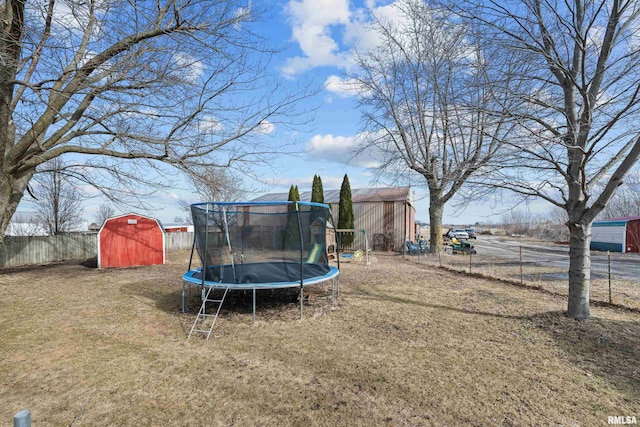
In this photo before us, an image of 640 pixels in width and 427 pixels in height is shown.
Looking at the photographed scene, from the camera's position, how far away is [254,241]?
20.1ft

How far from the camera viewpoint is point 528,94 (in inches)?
Result: 178

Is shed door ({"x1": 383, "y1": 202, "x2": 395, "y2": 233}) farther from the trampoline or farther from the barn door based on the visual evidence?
the trampoline

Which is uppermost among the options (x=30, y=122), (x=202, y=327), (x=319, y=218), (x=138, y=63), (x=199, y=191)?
(x=138, y=63)

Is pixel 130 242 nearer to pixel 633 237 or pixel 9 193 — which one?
pixel 9 193

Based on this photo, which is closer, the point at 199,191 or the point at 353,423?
the point at 353,423

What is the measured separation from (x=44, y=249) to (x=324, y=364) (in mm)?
15245

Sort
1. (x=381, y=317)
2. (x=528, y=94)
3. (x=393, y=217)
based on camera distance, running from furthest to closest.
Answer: (x=393, y=217) → (x=381, y=317) → (x=528, y=94)

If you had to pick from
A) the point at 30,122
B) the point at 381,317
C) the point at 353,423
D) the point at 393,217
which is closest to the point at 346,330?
the point at 381,317

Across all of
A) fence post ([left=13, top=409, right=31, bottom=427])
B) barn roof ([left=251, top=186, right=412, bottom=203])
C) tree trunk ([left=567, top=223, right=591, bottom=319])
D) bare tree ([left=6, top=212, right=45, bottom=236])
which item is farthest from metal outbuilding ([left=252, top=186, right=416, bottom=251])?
bare tree ([left=6, top=212, right=45, bottom=236])

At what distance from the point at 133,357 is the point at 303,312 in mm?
2620

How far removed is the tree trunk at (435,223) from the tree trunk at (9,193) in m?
14.2

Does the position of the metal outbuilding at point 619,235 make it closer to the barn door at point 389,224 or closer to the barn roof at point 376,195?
the barn roof at point 376,195

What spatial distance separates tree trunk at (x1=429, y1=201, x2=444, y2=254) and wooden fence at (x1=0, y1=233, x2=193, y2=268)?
14203 millimetres

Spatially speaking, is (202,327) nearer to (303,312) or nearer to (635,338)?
(303,312)
